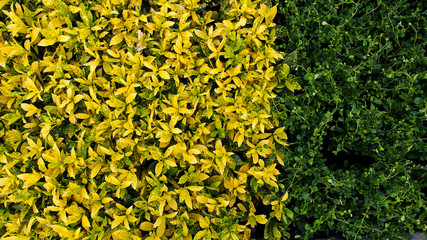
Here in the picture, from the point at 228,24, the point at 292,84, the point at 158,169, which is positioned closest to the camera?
the point at 158,169

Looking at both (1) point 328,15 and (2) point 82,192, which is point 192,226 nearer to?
(2) point 82,192

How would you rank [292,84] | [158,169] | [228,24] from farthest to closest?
1. [292,84]
2. [228,24]
3. [158,169]

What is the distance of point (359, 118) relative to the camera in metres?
2.25

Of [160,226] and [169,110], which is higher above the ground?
[169,110]

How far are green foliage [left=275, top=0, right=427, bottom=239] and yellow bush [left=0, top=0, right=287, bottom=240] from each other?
217 millimetres

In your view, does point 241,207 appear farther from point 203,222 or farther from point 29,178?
point 29,178

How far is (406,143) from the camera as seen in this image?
2.16 meters

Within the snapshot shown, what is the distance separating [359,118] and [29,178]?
2.12 meters

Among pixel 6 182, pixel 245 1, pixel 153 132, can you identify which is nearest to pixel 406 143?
pixel 245 1

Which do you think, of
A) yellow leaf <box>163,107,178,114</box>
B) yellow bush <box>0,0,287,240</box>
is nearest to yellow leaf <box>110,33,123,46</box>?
yellow bush <box>0,0,287,240</box>

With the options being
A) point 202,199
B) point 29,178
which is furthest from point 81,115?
point 202,199

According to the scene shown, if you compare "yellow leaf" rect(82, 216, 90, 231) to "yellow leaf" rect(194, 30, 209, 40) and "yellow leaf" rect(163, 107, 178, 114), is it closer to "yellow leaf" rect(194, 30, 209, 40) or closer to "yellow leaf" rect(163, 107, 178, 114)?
"yellow leaf" rect(163, 107, 178, 114)

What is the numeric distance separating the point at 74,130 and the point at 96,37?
2.06 ft

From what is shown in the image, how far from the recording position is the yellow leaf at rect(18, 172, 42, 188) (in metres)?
2.07
